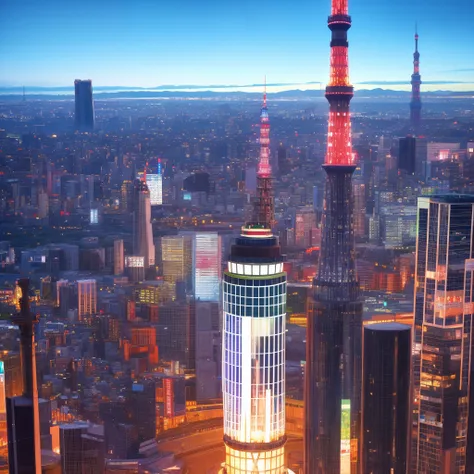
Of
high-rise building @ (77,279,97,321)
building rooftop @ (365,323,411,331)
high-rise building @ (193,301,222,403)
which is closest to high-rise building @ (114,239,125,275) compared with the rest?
high-rise building @ (77,279,97,321)

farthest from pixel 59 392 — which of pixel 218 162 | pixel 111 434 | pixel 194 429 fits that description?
pixel 218 162

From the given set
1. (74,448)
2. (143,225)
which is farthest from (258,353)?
(143,225)

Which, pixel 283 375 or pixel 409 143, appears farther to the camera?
pixel 409 143

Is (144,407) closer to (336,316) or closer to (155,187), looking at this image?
(336,316)

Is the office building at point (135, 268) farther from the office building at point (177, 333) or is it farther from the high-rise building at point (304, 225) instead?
the high-rise building at point (304, 225)

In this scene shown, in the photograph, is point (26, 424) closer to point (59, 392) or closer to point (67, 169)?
point (59, 392)
